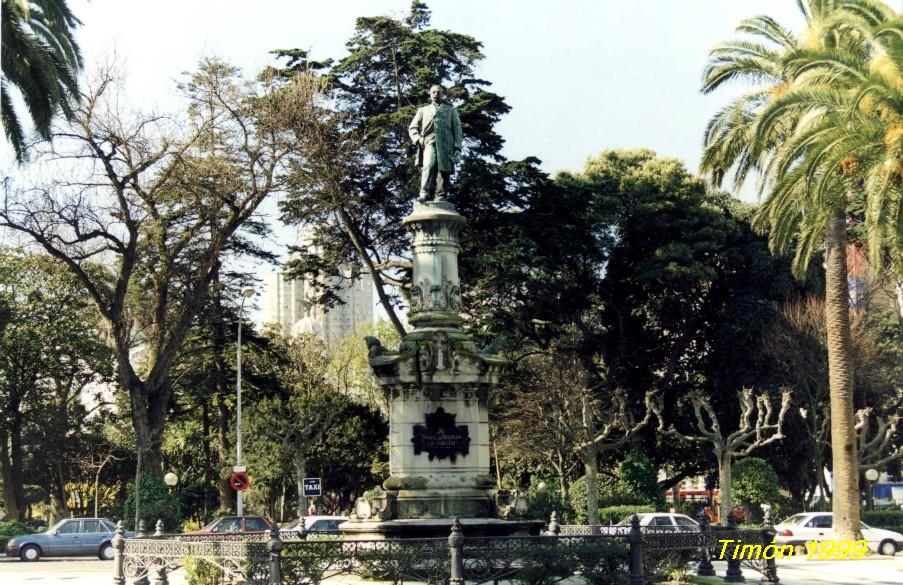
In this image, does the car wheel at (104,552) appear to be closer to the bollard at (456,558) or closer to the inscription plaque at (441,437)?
the inscription plaque at (441,437)

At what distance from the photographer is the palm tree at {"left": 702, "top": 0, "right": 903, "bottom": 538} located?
26.5 meters

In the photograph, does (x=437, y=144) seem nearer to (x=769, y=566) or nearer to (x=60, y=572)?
(x=769, y=566)

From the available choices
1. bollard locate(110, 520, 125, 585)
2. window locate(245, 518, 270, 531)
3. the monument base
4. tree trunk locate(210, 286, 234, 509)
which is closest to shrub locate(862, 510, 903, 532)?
window locate(245, 518, 270, 531)

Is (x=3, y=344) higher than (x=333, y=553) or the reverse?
higher

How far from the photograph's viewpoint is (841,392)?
3219cm

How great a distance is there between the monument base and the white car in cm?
1676

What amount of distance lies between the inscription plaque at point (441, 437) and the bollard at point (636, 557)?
4.98 meters

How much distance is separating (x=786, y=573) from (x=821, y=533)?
9.77 meters

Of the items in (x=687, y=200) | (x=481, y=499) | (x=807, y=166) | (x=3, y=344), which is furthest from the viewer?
(x=3, y=344)

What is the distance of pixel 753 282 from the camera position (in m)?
49.7

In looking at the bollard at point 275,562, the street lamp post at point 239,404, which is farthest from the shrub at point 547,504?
the bollard at point 275,562

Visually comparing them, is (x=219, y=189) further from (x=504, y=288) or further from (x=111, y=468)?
(x=111, y=468)

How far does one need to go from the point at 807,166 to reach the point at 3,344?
140 feet

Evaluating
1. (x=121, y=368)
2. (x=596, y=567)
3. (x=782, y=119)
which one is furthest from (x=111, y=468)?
(x=596, y=567)
